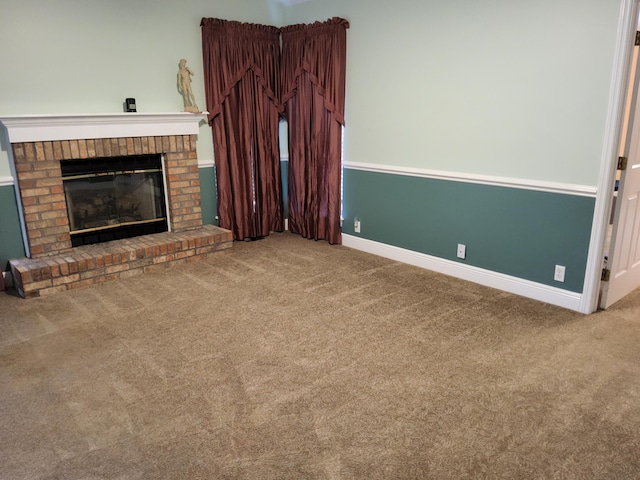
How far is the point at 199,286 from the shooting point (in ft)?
12.7

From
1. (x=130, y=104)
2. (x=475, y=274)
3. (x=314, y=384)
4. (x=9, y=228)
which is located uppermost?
(x=130, y=104)

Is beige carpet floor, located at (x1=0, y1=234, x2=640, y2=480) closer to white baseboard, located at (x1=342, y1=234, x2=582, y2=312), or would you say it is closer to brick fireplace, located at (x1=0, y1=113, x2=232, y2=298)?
white baseboard, located at (x1=342, y1=234, x2=582, y2=312)

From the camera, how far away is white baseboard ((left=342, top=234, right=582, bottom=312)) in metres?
3.46

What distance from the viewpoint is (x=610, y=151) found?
10.1 feet

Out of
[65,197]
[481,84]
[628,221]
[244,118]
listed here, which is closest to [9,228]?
[65,197]

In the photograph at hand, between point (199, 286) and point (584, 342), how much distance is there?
2659mm

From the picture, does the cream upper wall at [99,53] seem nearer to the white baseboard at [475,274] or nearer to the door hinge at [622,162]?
the white baseboard at [475,274]

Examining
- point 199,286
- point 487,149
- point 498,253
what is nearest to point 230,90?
point 199,286

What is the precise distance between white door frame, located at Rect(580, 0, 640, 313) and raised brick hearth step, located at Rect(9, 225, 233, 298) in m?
2.99

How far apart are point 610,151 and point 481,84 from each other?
102cm

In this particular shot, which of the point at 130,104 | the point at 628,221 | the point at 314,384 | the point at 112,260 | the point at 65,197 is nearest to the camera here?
the point at 314,384

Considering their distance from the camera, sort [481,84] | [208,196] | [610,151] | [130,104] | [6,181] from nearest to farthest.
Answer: [610,151] → [481,84] → [6,181] → [130,104] → [208,196]

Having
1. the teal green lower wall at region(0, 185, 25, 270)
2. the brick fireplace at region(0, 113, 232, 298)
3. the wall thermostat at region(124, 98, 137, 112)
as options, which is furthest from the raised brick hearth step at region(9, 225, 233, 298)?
the wall thermostat at region(124, 98, 137, 112)

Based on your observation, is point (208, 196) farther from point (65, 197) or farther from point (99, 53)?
point (99, 53)
